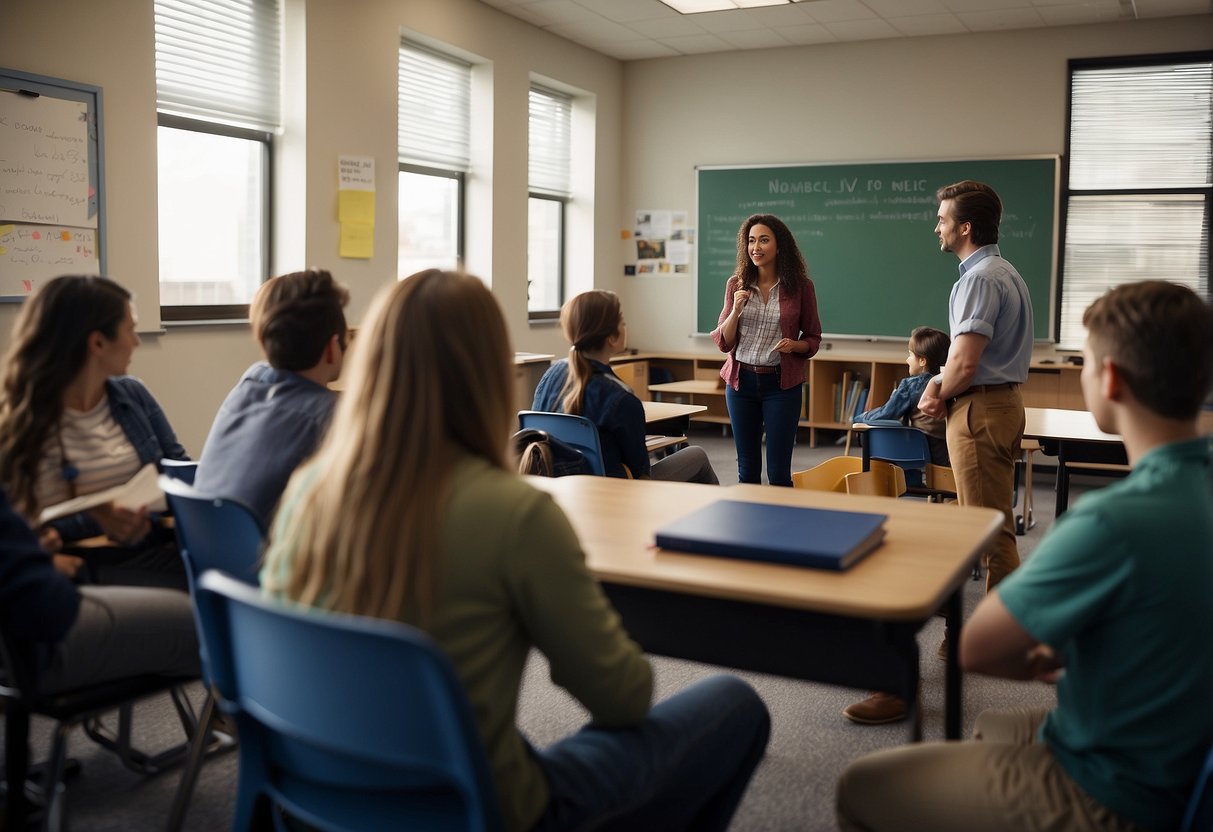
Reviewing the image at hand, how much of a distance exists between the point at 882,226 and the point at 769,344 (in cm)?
355

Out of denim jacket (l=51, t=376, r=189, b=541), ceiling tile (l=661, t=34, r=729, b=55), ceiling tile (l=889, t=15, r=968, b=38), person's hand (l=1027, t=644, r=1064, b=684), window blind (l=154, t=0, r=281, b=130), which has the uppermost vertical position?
ceiling tile (l=661, t=34, r=729, b=55)

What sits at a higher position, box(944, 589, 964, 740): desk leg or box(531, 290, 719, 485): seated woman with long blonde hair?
box(531, 290, 719, 485): seated woman with long blonde hair

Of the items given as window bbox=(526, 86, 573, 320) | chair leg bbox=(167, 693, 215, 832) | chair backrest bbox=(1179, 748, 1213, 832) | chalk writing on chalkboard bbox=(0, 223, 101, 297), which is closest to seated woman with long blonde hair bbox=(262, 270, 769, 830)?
chair backrest bbox=(1179, 748, 1213, 832)

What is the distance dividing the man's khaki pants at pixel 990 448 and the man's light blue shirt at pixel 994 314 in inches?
2.7

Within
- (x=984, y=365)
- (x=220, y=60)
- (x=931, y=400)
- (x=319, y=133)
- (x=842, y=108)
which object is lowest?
(x=931, y=400)

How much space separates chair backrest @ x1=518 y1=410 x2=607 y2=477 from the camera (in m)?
3.13

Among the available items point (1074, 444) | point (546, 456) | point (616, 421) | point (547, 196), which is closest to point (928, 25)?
point (547, 196)

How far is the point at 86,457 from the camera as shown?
7.36 ft

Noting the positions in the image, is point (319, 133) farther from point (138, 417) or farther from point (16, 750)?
point (16, 750)

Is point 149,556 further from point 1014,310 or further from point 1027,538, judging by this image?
point 1027,538

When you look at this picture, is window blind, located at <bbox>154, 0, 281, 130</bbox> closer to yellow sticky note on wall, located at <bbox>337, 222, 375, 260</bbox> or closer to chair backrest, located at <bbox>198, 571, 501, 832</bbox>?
yellow sticky note on wall, located at <bbox>337, 222, 375, 260</bbox>

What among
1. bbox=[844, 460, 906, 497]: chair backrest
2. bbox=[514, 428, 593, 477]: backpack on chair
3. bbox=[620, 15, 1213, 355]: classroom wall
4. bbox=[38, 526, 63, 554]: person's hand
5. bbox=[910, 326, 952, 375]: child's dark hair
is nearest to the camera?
bbox=[38, 526, 63, 554]: person's hand

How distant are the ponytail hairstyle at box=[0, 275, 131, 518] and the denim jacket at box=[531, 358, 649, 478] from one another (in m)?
1.45

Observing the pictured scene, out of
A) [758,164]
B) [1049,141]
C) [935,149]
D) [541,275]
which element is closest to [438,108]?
[541,275]
